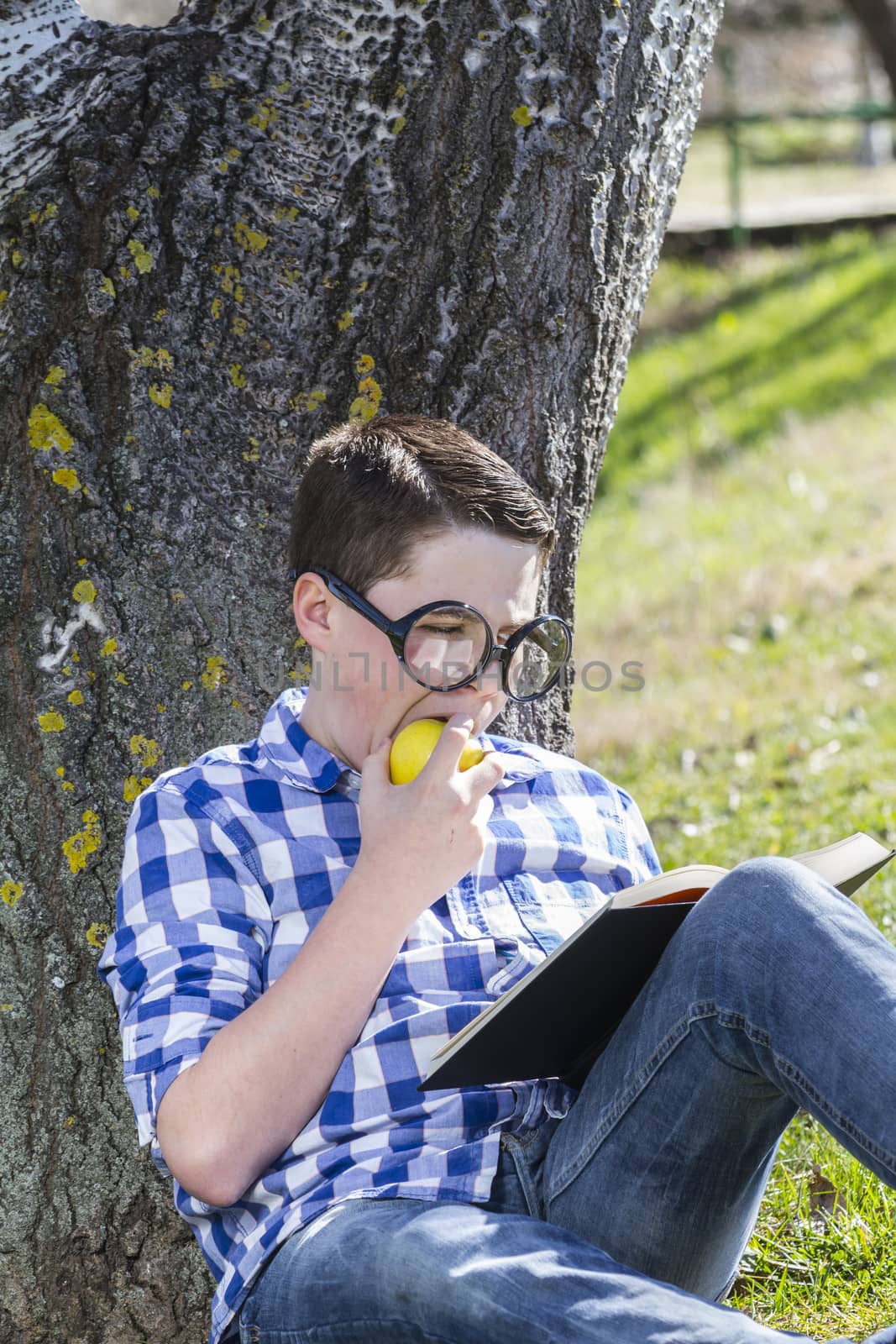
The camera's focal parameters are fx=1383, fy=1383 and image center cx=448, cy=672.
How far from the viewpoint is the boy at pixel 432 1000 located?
65.9 inches

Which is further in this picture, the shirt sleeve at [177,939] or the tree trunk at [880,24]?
the tree trunk at [880,24]

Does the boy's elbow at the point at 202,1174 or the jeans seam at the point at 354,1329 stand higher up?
the boy's elbow at the point at 202,1174

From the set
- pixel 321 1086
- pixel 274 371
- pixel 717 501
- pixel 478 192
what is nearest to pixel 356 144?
pixel 478 192

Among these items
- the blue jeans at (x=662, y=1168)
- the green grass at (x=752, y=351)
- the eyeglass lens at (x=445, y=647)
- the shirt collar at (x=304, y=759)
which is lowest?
the blue jeans at (x=662, y=1168)

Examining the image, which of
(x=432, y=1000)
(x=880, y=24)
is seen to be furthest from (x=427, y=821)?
(x=880, y=24)

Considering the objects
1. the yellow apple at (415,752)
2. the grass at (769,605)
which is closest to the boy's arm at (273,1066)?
the yellow apple at (415,752)

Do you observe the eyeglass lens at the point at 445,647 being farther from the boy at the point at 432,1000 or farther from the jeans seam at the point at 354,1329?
the jeans seam at the point at 354,1329

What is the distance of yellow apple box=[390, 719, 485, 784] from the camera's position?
2.06 meters

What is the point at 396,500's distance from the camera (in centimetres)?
218

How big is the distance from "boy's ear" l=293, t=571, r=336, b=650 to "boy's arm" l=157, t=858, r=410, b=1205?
520 millimetres

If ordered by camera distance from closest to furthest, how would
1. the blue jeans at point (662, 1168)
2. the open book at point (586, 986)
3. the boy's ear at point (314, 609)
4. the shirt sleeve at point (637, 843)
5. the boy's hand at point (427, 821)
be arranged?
the blue jeans at point (662, 1168) < the open book at point (586, 986) < the boy's hand at point (427, 821) < the boy's ear at point (314, 609) < the shirt sleeve at point (637, 843)

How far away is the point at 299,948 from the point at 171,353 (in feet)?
3.68

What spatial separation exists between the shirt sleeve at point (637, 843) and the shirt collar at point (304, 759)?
0.58 feet

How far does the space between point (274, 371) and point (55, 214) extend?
1.51ft
